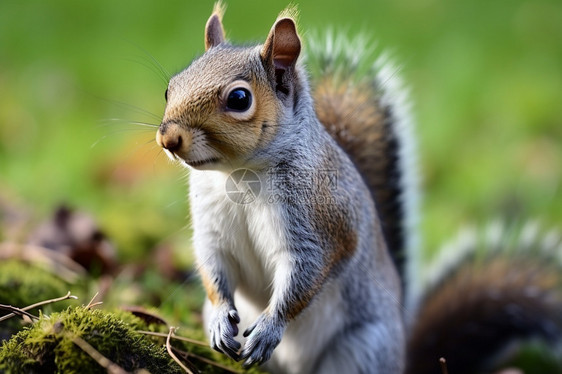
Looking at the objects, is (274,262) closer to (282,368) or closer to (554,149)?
(282,368)

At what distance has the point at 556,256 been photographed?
2496 mm

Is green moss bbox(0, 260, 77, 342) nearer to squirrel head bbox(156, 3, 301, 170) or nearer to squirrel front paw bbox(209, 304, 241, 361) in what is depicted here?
squirrel front paw bbox(209, 304, 241, 361)

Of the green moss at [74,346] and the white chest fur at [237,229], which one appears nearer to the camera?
the green moss at [74,346]

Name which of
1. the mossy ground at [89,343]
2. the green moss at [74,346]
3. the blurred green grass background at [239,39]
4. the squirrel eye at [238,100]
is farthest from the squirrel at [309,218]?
the blurred green grass background at [239,39]

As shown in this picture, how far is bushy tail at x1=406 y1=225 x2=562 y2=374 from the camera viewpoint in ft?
7.77

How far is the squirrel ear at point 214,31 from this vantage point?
1.72 meters

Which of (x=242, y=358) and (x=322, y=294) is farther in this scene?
(x=322, y=294)

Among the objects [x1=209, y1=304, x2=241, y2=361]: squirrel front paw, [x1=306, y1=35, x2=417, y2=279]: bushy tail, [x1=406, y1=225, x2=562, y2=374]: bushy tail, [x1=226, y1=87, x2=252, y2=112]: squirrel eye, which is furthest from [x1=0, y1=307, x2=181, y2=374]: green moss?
[x1=406, y1=225, x2=562, y2=374]: bushy tail

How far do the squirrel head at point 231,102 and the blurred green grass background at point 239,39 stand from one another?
158cm

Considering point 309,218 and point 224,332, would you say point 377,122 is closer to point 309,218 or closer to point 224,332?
point 309,218

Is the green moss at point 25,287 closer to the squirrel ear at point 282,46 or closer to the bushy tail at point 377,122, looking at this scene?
the squirrel ear at point 282,46

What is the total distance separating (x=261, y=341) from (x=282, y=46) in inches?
26.0

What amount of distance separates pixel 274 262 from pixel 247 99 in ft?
1.37

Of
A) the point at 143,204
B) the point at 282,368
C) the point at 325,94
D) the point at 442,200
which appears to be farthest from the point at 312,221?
the point at 442,200
